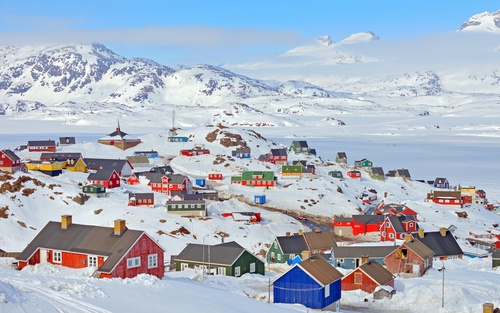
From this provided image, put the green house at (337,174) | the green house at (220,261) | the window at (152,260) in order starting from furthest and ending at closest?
the green house at (337,174), the green house at (220,261), the window at (152,260)

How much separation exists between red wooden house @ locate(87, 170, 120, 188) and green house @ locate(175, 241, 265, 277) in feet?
139

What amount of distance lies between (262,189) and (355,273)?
5980 centimetres

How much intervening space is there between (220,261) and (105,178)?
46253mm

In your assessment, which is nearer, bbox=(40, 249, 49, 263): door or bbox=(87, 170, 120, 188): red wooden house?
bbox=(40, 249, 49, 263): door

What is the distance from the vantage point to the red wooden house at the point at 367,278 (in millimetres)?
46500

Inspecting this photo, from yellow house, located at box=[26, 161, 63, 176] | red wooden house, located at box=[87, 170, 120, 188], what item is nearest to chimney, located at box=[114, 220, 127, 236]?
red wooden house, located at box=[87, 170, 120, 188]

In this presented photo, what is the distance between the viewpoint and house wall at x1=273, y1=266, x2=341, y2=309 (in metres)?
40.8

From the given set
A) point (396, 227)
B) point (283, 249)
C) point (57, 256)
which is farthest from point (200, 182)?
point (57, 256)

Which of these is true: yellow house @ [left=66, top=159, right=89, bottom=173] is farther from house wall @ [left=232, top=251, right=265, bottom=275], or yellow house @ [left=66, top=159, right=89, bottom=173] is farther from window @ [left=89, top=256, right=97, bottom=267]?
window @ [left=89, top=256, right=97, bottom=267]

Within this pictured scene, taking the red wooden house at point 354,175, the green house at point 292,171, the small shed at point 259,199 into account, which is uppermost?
the green house at point 292,171

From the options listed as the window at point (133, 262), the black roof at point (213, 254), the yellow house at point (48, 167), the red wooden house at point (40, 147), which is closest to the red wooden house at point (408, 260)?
the black roof at point (213, 254)

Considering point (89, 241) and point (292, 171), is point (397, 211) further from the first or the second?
point (89, 241)

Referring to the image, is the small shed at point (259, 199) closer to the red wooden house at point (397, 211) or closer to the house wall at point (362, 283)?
the red wooden house at point (397, 211)

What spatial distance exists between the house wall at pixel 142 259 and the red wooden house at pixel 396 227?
41439 millimetres
